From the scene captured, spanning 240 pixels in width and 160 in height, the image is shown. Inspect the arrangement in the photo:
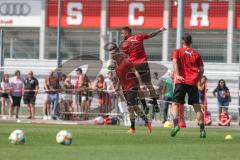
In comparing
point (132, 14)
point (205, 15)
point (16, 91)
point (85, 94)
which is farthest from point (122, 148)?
point (132, 14)

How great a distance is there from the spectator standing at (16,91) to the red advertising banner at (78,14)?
9903 millimetres

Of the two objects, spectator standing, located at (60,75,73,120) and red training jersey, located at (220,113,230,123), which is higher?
spectator standing, located at (60,75,73,120)

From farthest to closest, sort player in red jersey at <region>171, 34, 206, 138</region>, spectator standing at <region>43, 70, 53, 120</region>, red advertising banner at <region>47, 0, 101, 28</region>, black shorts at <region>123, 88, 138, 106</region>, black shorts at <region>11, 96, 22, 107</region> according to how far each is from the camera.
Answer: red advertising banner at <region>47, 0, 101, 28</region>, black shorts at <region>11, 96, 22, 107</region>, spectator standing at <region>43, 70, 53, 120</region>, black shorts at <region>123, 88, 138, 106</region>, player in red jersey at <region>171, 34, 206, 138</region>

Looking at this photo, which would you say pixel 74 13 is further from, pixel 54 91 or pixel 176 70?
pixel 176 70

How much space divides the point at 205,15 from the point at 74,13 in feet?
22.4

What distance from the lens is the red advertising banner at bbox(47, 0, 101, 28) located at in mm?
41281

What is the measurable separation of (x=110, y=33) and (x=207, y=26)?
8.07 meters

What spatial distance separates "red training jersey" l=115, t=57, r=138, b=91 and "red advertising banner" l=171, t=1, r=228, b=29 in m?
16.0

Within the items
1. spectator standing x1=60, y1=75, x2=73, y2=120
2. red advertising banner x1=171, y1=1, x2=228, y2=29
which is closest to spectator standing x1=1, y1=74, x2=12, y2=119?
spectator standing x1=60, y1=75, x2=73, y2=120

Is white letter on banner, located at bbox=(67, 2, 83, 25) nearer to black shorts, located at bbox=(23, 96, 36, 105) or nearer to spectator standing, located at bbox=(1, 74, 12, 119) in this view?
spectator standing, located at bbox=(1, 74, 12, 119)

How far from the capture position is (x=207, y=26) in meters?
38.2

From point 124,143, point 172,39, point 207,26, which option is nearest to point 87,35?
point 172,39

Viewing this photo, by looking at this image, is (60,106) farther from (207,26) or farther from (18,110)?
(207,26)

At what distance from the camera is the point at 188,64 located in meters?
18.4
